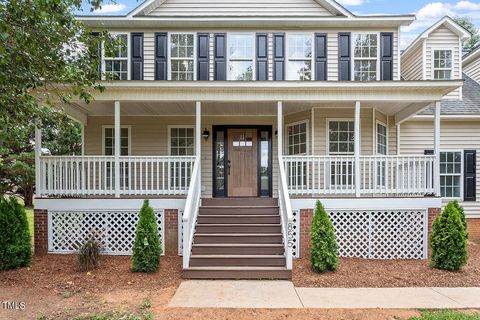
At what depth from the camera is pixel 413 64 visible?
11.2 metres

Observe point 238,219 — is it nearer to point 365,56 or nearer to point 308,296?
point 308,296

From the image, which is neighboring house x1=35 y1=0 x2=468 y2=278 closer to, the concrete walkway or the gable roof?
the gable roof

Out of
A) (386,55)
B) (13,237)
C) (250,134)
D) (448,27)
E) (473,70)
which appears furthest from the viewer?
(473,70)

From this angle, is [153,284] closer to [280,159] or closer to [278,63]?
[280,159]

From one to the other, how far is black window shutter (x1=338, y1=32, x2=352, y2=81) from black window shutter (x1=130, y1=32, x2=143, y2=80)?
5654 mm

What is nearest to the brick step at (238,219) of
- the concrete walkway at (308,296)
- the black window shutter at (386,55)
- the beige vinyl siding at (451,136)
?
the concrete walkway at (308,296)

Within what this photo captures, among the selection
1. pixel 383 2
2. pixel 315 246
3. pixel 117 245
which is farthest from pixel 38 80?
pixel 383 2

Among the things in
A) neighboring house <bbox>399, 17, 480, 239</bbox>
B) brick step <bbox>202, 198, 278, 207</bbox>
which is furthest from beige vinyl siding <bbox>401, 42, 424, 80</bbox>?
brick step <bbox>202, 198, 278, 207</bbox>

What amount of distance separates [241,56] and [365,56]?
3.52 metres

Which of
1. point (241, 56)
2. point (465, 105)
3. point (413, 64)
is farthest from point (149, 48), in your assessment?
point (465, 105)

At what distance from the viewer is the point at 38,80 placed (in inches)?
228

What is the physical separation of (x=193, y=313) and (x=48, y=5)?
4.86m

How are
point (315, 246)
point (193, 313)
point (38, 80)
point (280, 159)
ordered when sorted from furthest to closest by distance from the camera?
1. point (280, 159)
2. point (315, 246)
3. point (38, 80)
4. point (193, 313)

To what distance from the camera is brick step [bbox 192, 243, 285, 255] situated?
670cm
